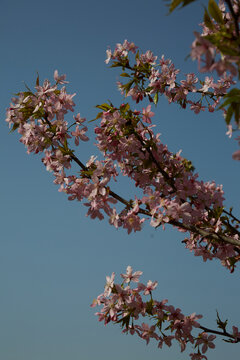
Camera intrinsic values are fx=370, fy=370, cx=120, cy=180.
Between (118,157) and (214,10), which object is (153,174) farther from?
(214,10)

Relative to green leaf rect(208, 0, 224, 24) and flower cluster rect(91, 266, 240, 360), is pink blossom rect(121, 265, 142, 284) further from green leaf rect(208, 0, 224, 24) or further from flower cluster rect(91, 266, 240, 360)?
green leaf rect(208, 0, 224, 24)

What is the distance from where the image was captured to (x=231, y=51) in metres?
2.22

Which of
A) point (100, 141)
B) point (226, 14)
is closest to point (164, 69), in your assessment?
point (226, 14)

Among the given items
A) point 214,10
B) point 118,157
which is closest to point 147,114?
point 118,157

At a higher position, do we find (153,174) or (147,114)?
(147,114)

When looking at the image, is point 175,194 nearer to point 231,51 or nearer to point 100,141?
point 100,141

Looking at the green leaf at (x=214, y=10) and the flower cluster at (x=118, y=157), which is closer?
the green leaf at (x=214, y=10)

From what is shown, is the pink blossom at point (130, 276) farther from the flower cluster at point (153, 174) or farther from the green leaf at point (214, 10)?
the green leaf at point (214, 10)

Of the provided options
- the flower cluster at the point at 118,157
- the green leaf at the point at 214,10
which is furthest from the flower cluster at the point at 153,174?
the green leaf at the point at 214,10

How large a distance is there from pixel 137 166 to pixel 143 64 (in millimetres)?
1513

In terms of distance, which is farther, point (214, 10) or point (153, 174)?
point (153, 174)

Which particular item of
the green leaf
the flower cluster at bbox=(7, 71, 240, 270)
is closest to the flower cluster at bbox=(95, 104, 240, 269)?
the flower cluster at bbox=(7, 71, 240, 270)

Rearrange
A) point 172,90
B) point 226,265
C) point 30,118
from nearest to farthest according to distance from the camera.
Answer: point 30,118 → point 226,265 → point 172,90

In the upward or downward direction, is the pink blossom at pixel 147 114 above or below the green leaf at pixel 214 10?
above
